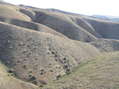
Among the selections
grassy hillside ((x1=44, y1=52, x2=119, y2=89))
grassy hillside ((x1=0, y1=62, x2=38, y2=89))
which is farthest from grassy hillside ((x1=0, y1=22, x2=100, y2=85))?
grassy hillside ((x1=44, y1=52, x2=119, y2=89))

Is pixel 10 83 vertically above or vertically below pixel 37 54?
below

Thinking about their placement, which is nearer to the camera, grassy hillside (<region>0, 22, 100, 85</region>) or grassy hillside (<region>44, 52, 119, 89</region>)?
grassy hillside (<region>44, 52, 119, 89</region>)

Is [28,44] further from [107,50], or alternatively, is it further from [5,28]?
[107,50]

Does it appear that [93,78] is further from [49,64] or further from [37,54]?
[37,54]

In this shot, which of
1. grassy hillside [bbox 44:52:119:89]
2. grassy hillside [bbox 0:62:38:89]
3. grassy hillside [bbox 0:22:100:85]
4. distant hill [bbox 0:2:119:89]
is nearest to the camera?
grassy hillside [bbox 0:62:38:89]

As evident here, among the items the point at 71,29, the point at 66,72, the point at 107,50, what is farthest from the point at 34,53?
the point at 71,29

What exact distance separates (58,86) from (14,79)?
7.47 metres

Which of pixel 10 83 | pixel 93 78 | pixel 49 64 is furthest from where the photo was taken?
pixel 49 64

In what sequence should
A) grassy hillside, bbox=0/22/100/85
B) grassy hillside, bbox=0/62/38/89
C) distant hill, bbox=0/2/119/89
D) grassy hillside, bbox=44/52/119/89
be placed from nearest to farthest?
1. grassy hillside, bbox=0/62/38/89
2. grassy hillside, bbox=44/52/119/89
3. distant hill, bbox=0/2/119/89
4. grassy hillside, bbox=0/22/100/85

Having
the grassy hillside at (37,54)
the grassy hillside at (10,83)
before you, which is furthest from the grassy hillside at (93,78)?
the grassy hillside at (10,83)

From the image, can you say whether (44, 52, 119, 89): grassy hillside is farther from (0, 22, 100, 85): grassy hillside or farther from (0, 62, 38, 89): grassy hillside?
(0, 62, 38, 89): grassy hillside

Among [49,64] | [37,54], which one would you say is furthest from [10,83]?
[37,54]

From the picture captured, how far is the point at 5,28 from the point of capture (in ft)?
203

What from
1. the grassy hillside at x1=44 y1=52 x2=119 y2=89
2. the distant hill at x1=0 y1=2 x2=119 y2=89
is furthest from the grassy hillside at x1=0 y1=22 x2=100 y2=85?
the grassy hillside at x1=44 y1=52 x2=119 y2=89
